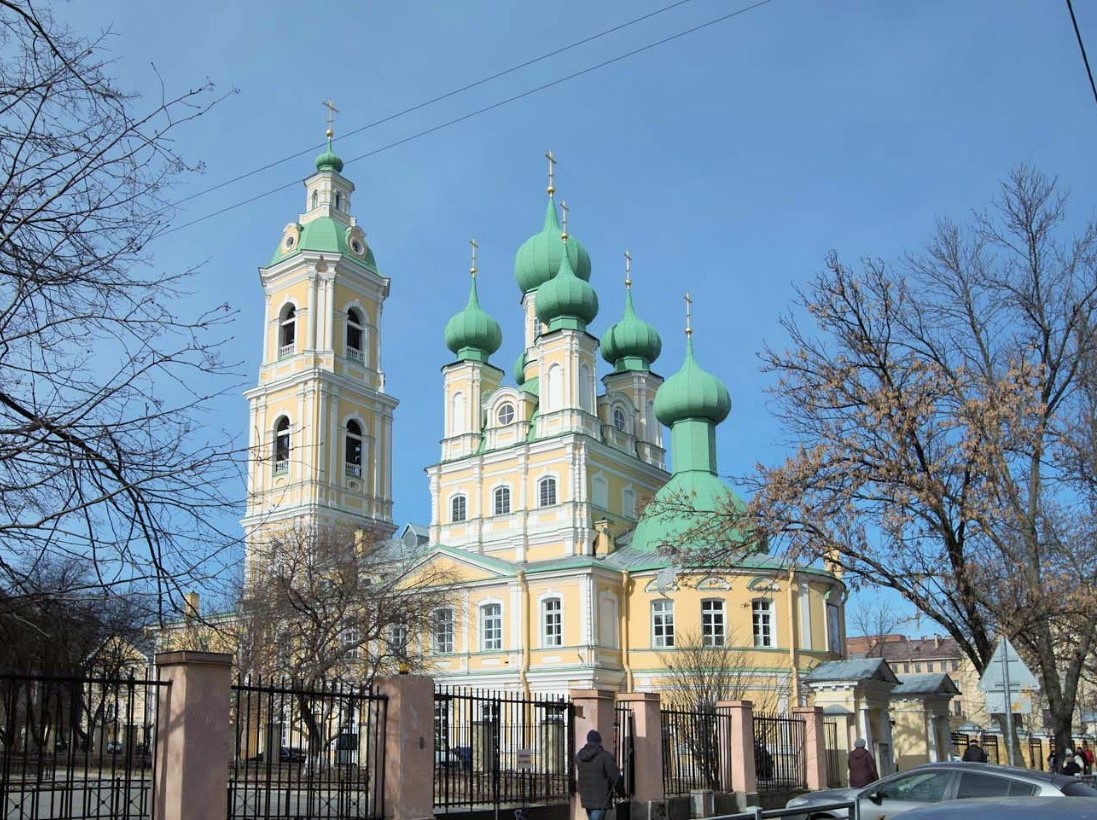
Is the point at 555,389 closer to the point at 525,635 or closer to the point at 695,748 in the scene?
the point at 525,635

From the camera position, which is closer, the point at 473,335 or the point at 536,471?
the point at 536,471

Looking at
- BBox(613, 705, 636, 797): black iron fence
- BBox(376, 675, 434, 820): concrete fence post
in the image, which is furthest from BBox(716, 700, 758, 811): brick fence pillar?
BBox(376, 675, 434, 820): concrete fence post

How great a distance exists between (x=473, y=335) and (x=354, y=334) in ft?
18.8

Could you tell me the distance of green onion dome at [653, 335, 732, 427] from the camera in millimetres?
49031

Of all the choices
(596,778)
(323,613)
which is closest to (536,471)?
(323,613)

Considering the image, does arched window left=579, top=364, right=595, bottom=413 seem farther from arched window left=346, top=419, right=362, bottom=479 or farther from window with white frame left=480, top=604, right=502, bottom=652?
window with white frame left=480, top=604, right=502, bottom=652

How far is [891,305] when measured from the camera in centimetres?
1842

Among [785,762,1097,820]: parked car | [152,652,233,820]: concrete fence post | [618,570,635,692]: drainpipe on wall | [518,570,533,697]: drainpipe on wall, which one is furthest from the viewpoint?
[518,570,533,697]: drainpipe on wall

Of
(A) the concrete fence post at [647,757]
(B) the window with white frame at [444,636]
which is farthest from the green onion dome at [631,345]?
(A) the concrete fence post at [647,757]

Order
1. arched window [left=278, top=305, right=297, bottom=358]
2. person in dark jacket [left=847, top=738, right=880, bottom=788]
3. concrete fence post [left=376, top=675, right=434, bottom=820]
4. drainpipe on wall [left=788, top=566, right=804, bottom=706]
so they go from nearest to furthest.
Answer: concrete fence post [left=376, top=675, right=434, bottom=820] < person in dark jacket [left=847, top=738, right=880, bottom=788] < drainpipe on wall [left=788, top=566, right=804, bottom=706] < arched window [left=278, top=305, right=297, bottom=358]

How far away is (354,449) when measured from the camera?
54.3m

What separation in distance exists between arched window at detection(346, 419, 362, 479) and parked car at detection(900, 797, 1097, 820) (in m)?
49.6

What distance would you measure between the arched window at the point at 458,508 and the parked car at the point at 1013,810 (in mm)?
47855

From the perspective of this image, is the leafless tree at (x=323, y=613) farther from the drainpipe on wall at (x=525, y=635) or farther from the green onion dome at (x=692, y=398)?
Answer: the green onion dome at (x=692, y=398)
